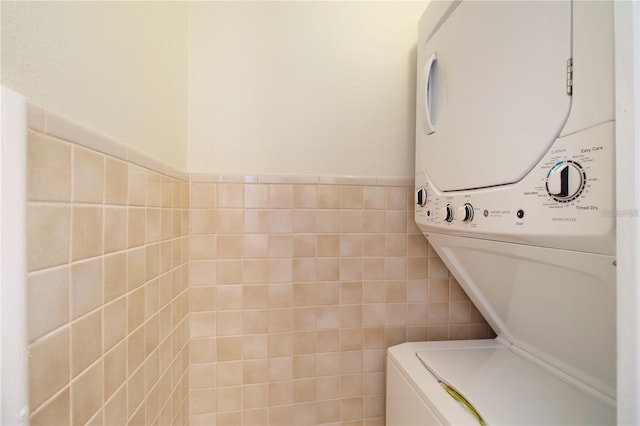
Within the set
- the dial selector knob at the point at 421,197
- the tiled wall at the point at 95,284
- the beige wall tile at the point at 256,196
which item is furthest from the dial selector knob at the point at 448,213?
the tiled wall at the point at 95,284

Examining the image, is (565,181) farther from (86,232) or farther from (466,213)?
(86,232)

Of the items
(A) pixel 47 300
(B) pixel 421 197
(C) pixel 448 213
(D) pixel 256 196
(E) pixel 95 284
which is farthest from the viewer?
(D) pixel 256 196

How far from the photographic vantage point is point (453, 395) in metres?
0.70

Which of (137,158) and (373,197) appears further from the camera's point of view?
(373,197)

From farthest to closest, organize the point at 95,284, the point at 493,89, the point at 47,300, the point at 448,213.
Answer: the point at 448,213, the point at 493,89, the point at 95,284, the point at 47,300

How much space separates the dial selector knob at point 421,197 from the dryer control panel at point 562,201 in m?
0.24

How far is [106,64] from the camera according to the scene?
53cm

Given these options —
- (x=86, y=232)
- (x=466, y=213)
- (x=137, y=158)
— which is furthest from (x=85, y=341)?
(x=466, y=213)

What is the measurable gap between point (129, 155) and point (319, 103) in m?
0.72

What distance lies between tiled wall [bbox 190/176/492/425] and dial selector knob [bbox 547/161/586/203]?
2.12 feet

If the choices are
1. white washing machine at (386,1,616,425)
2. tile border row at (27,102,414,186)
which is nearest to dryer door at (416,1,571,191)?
white washing machine at (386,1,616,425)

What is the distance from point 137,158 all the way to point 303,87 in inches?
26.8

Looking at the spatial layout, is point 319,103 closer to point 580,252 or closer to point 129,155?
point 129,155

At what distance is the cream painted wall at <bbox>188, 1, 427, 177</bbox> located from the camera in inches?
39.7
